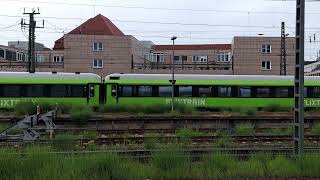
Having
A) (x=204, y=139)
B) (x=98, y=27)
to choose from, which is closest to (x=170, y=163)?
(x=204, y=139)

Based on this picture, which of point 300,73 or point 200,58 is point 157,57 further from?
point 300,73

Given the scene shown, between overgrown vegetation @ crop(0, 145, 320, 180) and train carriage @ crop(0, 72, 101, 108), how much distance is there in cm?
2149

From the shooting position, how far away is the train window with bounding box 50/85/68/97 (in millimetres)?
32281

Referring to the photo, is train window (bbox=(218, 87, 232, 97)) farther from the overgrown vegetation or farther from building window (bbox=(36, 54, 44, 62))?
building window (bbox=(36, 54, 44, 62))

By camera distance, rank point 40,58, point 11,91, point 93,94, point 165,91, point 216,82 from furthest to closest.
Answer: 1. point 40,58
2. point 216,82
3. point 165,91
4. point 93,94
5. point 11,91

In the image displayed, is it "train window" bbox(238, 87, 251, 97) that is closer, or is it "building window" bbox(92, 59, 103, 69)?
"train window" bbox(238, 87, 251, 97)

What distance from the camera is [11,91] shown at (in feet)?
104

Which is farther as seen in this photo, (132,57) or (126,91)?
(132,57)

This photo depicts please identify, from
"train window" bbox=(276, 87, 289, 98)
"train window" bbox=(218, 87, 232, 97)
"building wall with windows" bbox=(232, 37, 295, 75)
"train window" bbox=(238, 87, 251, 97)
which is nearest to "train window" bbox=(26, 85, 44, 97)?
"train window" bbox=(218, 87, 232, 97)

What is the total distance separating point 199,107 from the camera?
3366cm

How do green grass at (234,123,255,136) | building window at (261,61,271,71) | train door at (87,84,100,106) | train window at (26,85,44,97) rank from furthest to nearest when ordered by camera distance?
1. building window at (261,61,271,71)
2. train door at (87,84,100,106)
3. train window at (26,85,44,97)
4. green grass at (234,123,255,136)

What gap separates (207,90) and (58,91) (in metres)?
10.4

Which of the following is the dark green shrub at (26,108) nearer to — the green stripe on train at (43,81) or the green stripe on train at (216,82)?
the green stripe on train at (43,81)

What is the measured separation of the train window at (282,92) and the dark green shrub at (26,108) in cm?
1733
